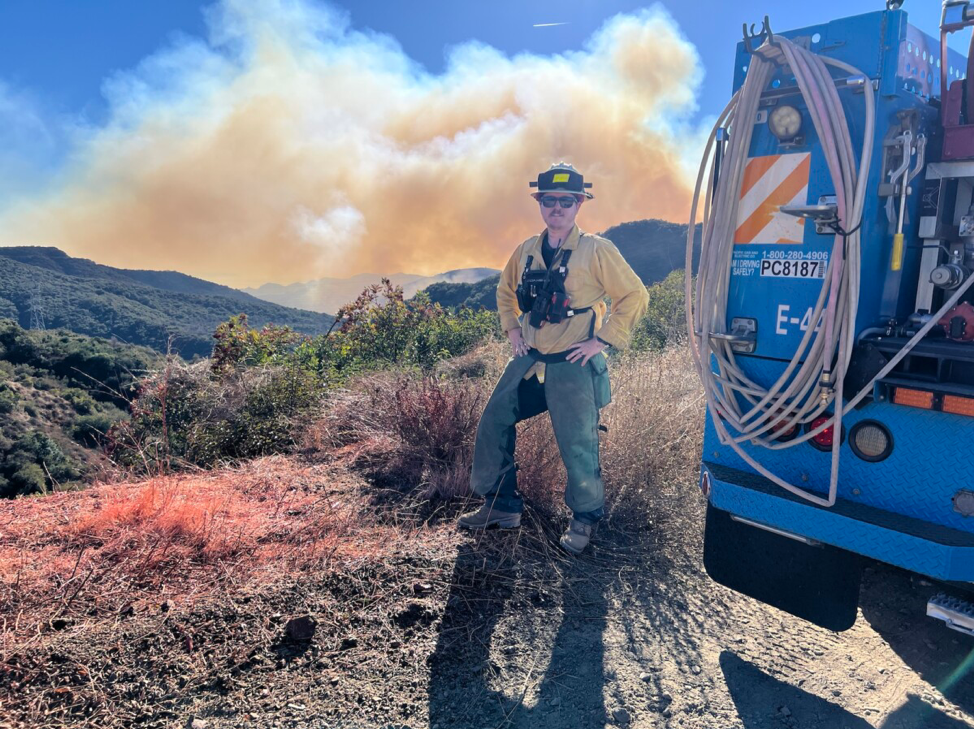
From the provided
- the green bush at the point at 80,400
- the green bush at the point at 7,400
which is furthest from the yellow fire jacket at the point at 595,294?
the green bush at the point at 80,400

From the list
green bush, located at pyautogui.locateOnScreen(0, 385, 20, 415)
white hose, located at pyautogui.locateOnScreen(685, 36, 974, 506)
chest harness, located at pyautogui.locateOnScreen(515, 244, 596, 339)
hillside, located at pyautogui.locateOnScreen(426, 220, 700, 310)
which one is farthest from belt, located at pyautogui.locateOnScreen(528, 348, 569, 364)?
hillside, located at pyautogui.locateOnScreen(426, 220, 700, 310)

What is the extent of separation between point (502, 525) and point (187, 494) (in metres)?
1.97

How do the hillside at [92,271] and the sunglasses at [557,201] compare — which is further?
the hillside at [92,271]

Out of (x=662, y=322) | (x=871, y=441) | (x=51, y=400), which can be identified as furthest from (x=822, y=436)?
(x=51, y=400)

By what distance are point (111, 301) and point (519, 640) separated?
4927 centimetres

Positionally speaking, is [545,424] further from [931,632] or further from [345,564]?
[931,632]

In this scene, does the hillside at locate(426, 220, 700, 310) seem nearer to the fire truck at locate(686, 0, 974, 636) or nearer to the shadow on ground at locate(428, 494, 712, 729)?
the shadow on ground at locate(428, 494, 712, 729)

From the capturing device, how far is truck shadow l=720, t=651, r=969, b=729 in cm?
259

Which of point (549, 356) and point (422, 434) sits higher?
point (549, 356)

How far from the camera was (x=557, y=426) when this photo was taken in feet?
12.4

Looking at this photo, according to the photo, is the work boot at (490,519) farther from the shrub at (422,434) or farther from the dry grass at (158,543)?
the shrub at (422,434)

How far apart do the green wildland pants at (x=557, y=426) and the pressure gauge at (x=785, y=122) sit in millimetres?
1480

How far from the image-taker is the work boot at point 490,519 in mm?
3935

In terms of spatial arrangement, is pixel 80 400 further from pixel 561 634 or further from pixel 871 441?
pixel 871 441
